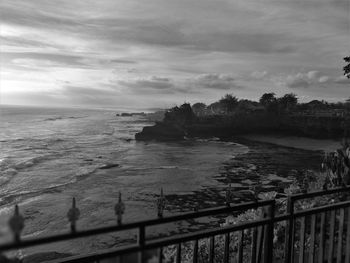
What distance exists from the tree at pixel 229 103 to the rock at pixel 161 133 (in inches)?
1568

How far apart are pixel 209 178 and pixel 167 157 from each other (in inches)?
699

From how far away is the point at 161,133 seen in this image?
290 ft

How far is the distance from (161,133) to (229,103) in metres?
47.0

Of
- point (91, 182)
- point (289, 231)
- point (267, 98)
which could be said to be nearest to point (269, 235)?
point (289, 231)

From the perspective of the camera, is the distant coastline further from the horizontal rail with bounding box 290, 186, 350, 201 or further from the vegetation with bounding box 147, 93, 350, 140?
the horizontal rail with bounding box 290, 186, 350, 201

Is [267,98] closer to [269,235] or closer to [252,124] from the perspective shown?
[252,124]

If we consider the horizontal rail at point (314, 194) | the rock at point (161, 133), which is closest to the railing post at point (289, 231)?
the horizontal rail at point (314, 194)

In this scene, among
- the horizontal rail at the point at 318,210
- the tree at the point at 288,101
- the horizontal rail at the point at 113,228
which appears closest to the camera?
the horizontal rail at the point at 113,228

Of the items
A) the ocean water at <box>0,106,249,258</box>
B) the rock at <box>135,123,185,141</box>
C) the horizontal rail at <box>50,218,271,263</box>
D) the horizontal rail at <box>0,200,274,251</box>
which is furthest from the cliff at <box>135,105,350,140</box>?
the horizontal rail at <box>0,200,274,251</box>

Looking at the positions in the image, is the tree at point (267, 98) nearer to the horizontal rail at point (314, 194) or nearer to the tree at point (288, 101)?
the tree at point (288, 101)

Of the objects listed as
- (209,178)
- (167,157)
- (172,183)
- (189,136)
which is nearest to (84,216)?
(172,183)

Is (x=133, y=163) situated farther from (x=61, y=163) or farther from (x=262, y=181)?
(x=262, y=181)

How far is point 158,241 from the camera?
3572mm

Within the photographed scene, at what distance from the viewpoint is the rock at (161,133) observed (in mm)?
82938
